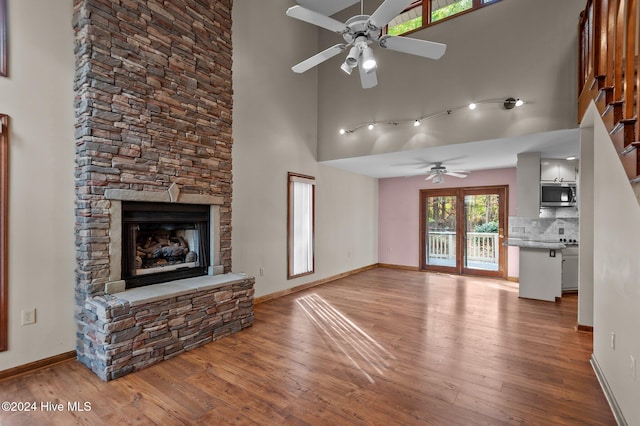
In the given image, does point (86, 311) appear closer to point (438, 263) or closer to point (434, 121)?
→ point (434, 121)

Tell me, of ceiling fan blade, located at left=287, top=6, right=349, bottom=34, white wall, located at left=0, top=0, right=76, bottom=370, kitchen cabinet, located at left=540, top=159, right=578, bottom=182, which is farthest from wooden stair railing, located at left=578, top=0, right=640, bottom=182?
white wall, located at left=0, top=0, right=76, bottom=370

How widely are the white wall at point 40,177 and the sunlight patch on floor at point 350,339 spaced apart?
2559 mm

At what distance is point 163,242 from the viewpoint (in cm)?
356

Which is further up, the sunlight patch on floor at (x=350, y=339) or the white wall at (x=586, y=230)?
the white wall at (x=586, y=230)

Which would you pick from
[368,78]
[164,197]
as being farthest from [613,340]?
[164,197]

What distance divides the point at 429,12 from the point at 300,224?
4059 mm

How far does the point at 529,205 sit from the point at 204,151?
5144mm

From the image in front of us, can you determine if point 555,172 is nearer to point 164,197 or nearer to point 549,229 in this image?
point 549,229

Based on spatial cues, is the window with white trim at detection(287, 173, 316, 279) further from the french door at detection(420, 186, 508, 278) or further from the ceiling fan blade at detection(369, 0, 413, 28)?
the french door at detection(420, 186, 508, 278)

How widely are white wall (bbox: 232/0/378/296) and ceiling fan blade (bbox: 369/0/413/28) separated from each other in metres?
2.54

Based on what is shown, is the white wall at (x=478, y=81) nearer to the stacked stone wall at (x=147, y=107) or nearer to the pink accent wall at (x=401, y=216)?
the stacked stone wall at (x=147, y=107)

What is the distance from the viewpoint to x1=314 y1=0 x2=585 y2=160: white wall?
12.3 ft

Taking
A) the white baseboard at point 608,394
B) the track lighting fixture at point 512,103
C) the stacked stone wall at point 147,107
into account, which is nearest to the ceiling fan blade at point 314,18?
the stacked stone wall at point 147,107

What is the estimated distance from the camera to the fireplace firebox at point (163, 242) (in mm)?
3102
